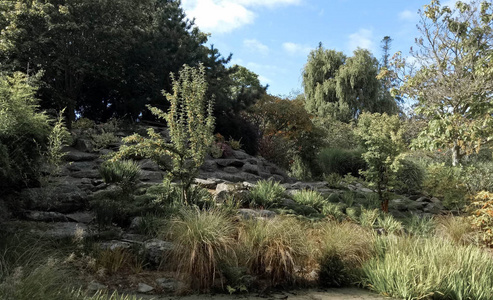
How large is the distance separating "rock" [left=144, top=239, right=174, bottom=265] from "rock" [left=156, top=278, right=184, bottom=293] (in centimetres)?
39

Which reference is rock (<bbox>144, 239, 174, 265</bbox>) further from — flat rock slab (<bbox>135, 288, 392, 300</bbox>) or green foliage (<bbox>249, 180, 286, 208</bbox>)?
green foliage (<bbox>249, 180, 286, 208</bbox>)

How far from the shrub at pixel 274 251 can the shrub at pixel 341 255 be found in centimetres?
28

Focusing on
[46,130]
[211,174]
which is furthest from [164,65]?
[46,130]

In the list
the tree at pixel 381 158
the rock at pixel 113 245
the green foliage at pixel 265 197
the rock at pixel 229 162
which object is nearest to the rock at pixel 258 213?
the green foliage at pixel 265 197

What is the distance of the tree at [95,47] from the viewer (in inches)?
462

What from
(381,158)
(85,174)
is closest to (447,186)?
(381,158)

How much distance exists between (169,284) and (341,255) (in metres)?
2.34

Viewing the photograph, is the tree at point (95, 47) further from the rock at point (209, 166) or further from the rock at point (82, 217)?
→ the rock at point (82, 217)

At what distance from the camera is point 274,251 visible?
4488 mm

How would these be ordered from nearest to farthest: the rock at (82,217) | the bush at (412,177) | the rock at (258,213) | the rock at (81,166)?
the rock at (82,217)
the rock at (258,213)
the rock at (81,166)
the bush at (412,177)

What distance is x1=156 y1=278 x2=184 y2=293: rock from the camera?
160 inches

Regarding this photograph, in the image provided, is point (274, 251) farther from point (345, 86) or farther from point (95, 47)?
point (345, 86)

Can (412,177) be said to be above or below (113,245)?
above

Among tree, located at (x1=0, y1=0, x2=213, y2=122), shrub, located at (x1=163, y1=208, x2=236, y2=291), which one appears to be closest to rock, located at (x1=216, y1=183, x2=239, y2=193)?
shrub, located at (x1=163, y1=208, x2=236, y2=291)
